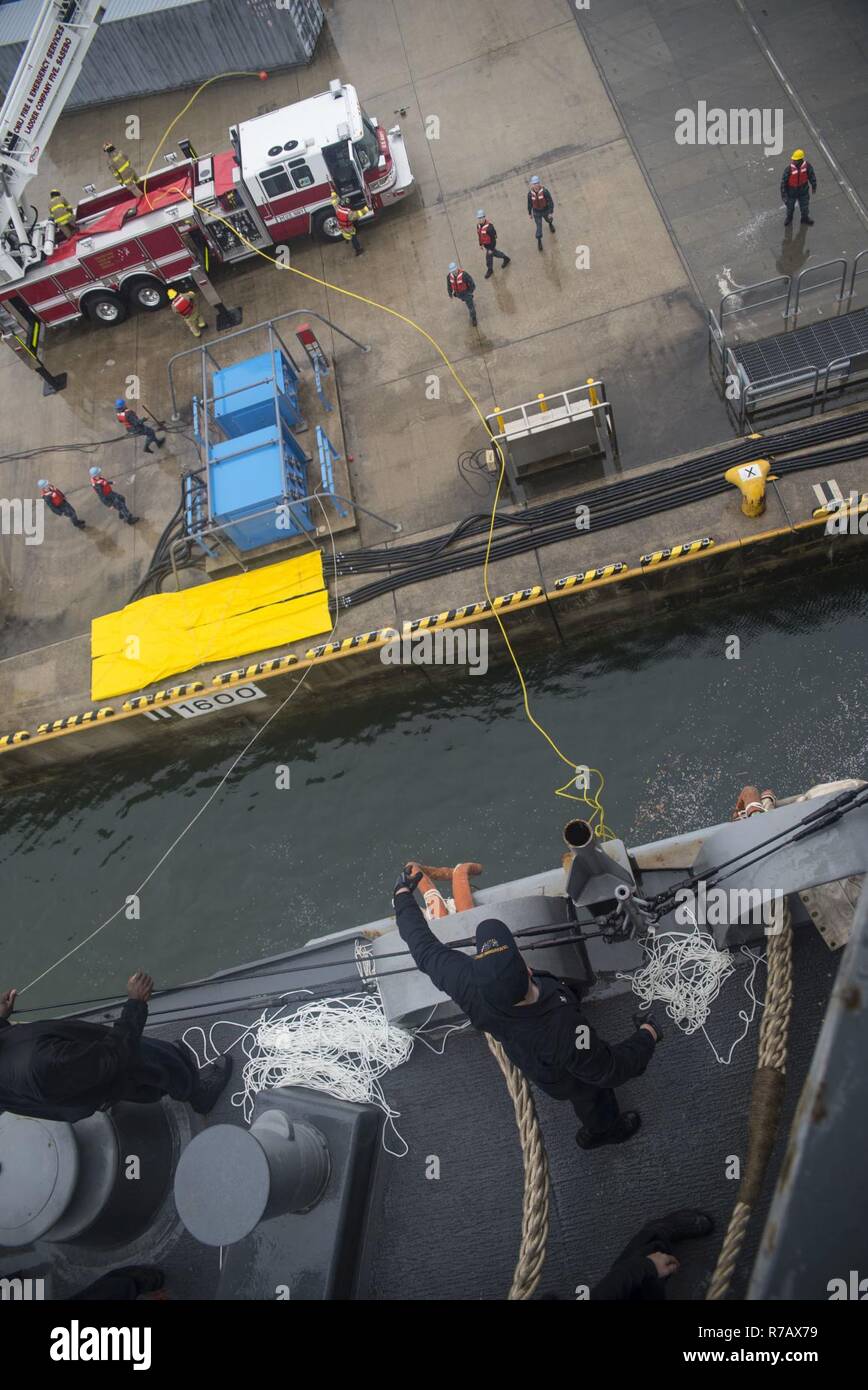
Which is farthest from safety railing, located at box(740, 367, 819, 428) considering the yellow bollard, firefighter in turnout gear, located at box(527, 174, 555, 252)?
firefighter in turnout gear, located at box(527, 174, 555, 252)

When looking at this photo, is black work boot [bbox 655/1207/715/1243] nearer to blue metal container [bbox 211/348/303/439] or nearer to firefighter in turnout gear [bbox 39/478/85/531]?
blue metal container [bbox 211/348/303/439]

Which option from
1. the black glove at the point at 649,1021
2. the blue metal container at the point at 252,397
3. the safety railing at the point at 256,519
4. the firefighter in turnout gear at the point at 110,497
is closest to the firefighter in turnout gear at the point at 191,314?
the blue metal container at the point at 252,397

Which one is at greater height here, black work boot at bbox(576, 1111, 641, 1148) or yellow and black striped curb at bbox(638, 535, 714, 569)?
yellow and black striped curb at bbox(638, 535, 714, 569)

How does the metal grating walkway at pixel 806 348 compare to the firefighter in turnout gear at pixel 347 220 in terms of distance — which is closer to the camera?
the metal grating walkway at pixel 806 348

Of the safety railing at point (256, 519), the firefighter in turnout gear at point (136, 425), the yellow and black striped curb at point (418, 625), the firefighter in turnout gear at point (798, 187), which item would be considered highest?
the firefighter in turnout gear at point (798, 187)

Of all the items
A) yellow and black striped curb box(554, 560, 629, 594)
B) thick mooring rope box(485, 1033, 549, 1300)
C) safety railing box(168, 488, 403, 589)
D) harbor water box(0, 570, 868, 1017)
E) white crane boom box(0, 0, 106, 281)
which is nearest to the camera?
thick mooring rope box(485, 1033, 549, 1300)

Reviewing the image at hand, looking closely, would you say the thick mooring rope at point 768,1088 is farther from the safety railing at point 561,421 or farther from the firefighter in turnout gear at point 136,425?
the firefighter in turnout gear at point 136,425

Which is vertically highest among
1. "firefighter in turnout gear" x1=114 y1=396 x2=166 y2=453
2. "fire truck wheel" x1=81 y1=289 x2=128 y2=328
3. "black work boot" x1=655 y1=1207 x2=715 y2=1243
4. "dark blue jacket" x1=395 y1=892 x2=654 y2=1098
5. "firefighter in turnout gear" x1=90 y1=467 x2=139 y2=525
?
"fire truck wheel" x1=81 y1=289 x2=128 y2=328
